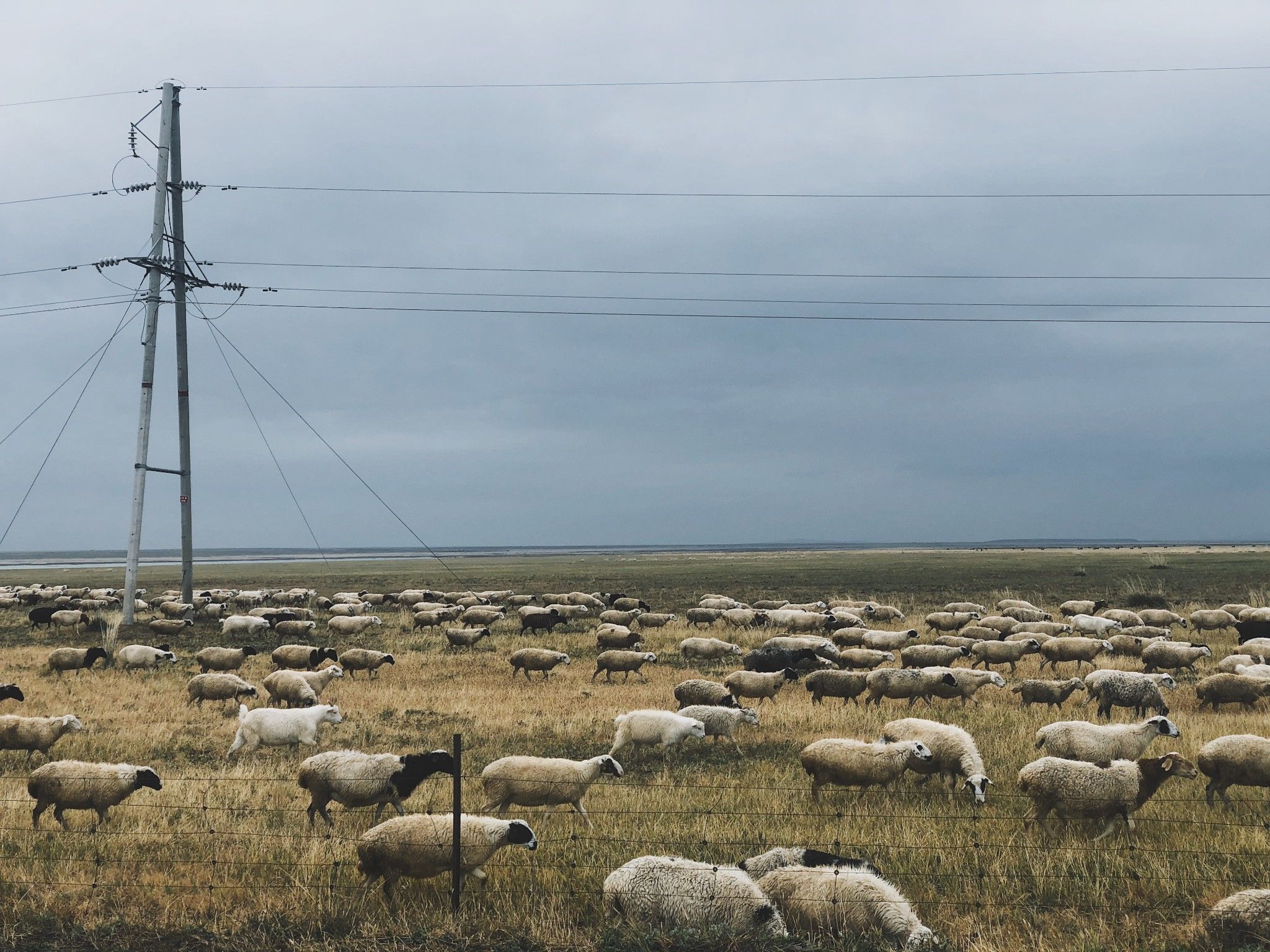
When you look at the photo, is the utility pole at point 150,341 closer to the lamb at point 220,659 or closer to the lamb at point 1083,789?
the lamb at point 220,659

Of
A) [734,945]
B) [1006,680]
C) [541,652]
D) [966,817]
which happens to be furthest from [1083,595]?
[734,945]

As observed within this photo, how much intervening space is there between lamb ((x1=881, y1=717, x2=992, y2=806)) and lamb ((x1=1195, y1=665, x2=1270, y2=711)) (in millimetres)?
7716

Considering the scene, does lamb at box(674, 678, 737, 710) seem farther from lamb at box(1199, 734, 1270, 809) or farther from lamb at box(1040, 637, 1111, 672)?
lamb at box(1040, 637, 1111, 672)

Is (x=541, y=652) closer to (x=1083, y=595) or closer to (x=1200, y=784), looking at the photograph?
(x=1200, y=784)

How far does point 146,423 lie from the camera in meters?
30.1

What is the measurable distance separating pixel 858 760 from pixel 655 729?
3845 mm

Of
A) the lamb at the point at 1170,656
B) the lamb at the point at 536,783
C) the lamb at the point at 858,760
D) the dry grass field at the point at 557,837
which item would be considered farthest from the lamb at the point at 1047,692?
the lamb at the point at 536,783

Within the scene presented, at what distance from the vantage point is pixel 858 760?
38.2ft

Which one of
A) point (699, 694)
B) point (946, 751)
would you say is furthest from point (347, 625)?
point (946, 751)

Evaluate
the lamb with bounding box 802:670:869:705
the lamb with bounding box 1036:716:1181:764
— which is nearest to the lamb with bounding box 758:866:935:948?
the lamb with bounding box 1036:716:1181:764

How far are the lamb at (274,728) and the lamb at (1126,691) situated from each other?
48.0 ft

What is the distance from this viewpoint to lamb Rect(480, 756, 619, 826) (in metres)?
11.0

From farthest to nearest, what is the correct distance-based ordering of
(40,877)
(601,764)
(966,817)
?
(601,764) → (966,817) → (40,877)

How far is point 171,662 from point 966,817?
22.5 m
